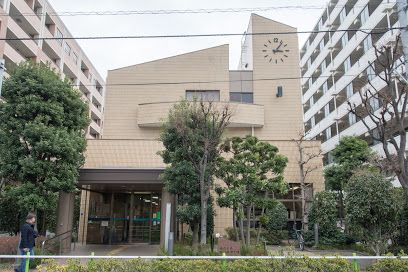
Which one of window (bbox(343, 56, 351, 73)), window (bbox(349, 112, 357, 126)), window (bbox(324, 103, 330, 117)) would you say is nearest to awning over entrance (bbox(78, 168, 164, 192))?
window (bbox(349, 112, 357, 126))

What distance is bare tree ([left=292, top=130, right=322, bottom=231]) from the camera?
18955 mm

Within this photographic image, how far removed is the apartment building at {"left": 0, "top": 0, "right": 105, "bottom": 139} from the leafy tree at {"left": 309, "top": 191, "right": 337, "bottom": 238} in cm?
1217

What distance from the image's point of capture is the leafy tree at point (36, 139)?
44.1 feet

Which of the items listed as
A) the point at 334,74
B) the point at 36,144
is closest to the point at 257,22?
the point at 334,74

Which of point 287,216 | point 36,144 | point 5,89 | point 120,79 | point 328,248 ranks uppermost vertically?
point 120,79

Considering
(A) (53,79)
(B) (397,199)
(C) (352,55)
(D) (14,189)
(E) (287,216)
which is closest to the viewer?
(B) (397,199)

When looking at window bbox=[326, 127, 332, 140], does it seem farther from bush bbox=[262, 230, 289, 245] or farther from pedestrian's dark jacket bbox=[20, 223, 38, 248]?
pedestrian's dark jacket bbox=[20, 223, 38, 248]

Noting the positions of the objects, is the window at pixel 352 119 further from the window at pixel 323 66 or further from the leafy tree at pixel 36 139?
the leafy tree at pixel 36 139

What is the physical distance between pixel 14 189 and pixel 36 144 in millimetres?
1754

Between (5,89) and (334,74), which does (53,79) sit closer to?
(5,89)

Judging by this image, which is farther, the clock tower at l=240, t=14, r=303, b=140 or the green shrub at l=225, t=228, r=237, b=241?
the clock tower at l=240, t=14, r=303, b=140

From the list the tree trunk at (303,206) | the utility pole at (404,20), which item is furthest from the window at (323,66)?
the utility pole at (404,20)

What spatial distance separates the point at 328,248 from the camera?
1647 cm

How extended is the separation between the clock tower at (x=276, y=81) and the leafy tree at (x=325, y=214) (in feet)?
28.8
